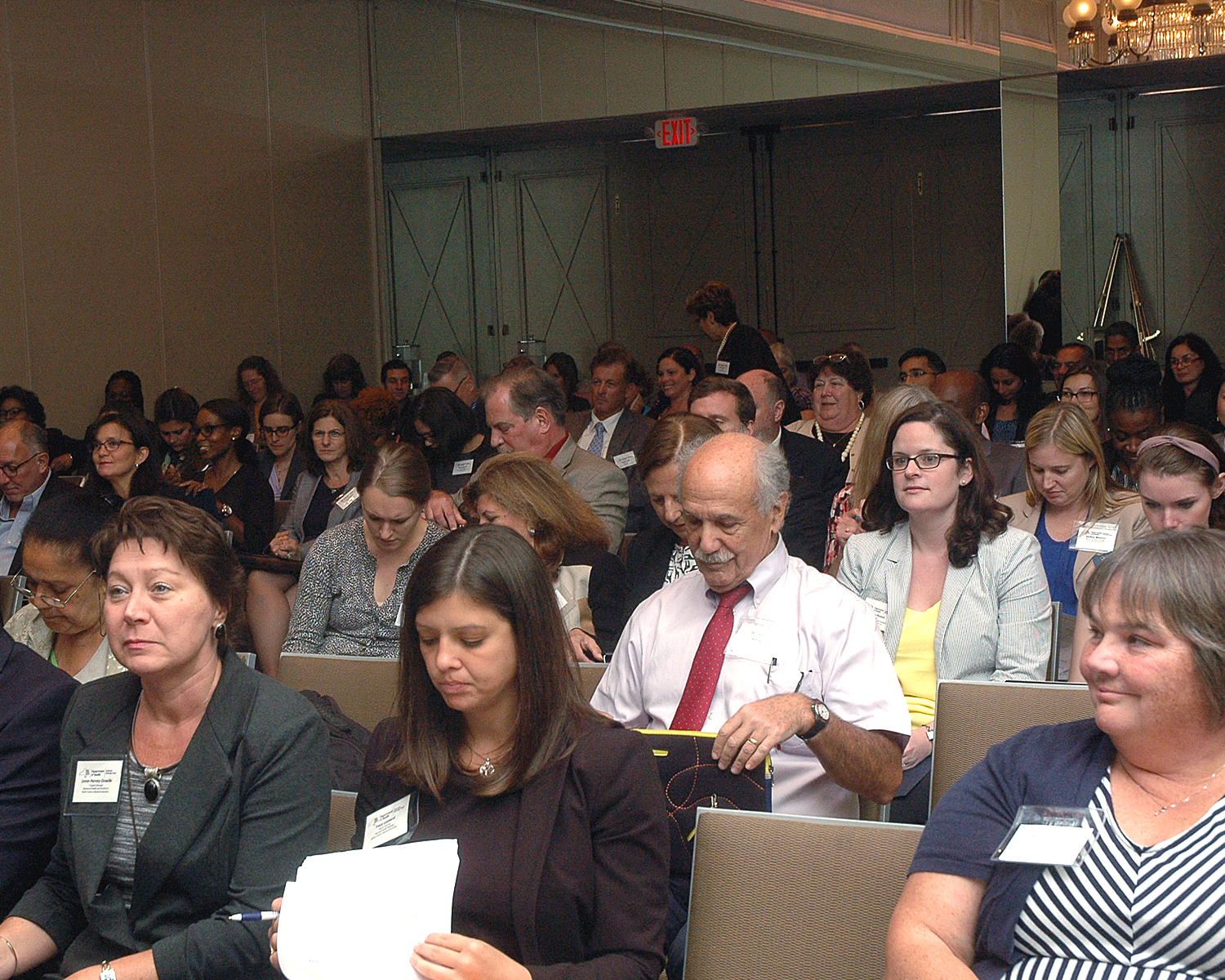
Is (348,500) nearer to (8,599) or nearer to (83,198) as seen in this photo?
(8,599)

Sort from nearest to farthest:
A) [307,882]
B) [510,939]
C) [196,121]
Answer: [307,882] → [510,939] → [196,121]

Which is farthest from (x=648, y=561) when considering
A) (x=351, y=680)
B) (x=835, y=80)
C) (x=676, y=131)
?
(x=676, y=131)

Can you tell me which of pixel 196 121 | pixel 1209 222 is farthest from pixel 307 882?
pixel 1209 222

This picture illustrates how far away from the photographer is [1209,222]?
34.6 feet

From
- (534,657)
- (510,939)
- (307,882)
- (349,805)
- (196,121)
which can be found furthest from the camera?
(196,121)

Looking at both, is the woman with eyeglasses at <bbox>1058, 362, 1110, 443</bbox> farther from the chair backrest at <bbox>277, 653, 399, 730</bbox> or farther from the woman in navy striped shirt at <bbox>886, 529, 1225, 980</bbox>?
the woman in navy striped shirt at <bbox>886, 529, 1225, 980</bbox>

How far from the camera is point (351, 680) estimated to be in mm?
3277

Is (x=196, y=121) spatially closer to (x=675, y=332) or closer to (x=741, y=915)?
(x=675, y=332)

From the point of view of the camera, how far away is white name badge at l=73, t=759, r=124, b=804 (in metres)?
2.18

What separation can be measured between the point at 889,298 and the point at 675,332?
207 cm

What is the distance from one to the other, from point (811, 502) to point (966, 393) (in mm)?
2230

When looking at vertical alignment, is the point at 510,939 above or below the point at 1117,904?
below

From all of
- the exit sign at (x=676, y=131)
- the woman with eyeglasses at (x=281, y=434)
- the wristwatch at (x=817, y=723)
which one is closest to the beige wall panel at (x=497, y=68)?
the exit sign at (x=676, y=131)

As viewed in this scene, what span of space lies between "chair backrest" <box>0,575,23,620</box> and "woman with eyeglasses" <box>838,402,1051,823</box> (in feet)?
8.94
